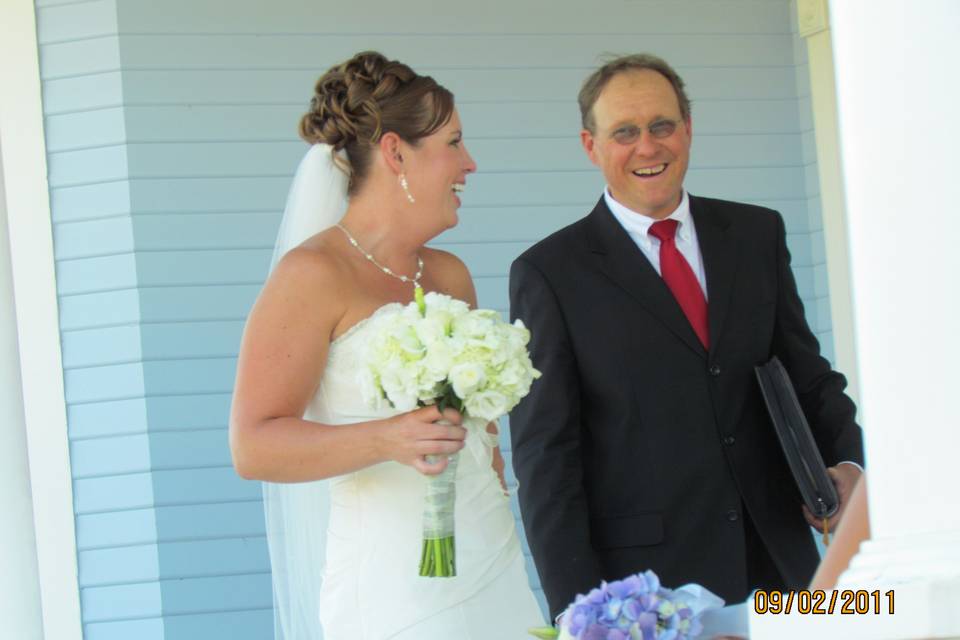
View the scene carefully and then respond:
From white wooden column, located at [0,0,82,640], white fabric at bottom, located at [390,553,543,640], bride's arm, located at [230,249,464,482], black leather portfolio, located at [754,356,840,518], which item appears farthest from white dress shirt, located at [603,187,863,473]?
white wooden column, located at [0,0,82,640]

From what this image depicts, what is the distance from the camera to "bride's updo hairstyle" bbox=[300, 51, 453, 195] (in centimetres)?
387

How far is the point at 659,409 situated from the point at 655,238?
1.60ft

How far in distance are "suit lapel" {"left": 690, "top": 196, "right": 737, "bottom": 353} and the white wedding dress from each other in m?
0.69

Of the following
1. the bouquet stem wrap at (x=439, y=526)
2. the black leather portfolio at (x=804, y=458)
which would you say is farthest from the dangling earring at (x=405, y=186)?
the black leather portfolio at (x=804, y=458)

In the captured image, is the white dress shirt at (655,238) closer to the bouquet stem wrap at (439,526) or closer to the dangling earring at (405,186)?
the dangling earring at (405,186)

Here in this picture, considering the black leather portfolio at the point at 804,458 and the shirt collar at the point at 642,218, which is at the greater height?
the shirt collar at the point at 642,218

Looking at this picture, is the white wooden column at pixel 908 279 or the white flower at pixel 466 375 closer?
the white wooden column at pixel 908 279

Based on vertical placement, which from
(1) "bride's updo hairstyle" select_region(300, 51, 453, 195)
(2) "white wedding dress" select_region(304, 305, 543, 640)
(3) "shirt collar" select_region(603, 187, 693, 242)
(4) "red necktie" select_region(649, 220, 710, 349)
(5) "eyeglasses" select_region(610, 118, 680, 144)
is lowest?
(2) "white wedding dress" select_region(304, 305, 543, 640)

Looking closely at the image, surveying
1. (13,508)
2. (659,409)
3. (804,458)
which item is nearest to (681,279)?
(659,409)

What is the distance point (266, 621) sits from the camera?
21.4ft

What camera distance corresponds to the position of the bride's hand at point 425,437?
3.38m

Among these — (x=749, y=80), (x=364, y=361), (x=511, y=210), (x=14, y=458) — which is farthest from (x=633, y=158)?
(x=749, y=80)

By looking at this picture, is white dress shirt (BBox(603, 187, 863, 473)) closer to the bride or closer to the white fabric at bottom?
the bride

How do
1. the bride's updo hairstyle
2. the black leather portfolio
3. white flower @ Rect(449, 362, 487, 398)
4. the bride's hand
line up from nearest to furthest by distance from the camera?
1. white flower @ Rect(449, 362, 487, 398)
2. the bride's hand
3. the black leather portfolio
4. the bride's updo hairstyle
